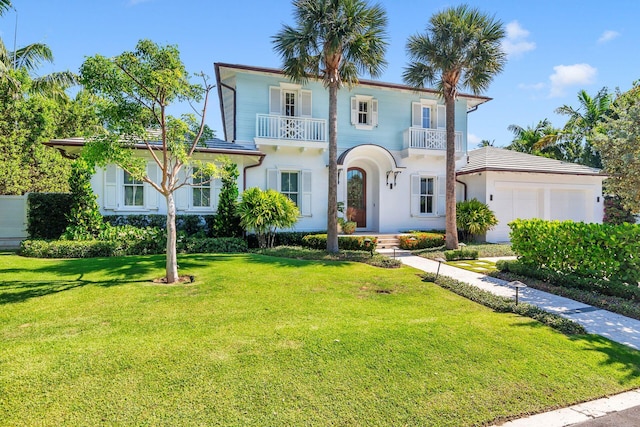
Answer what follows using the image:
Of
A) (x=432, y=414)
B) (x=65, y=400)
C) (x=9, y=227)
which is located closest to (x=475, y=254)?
(x=432, y=414)

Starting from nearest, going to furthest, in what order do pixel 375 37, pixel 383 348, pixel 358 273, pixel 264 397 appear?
pixel 264 397 < pixel 383 348 < pixel 358 273 < pixel 375 37

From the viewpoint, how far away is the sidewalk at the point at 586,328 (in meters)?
3.56

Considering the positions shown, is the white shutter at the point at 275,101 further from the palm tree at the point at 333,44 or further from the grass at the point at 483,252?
the grass at the point at 483,252

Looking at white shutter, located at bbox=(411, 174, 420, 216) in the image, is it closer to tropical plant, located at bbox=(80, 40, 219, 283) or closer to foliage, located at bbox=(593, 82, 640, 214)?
foliage, located at bbox=(593, 82, 640, 214)

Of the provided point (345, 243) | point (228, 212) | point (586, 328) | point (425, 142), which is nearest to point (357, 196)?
point (425, 142)

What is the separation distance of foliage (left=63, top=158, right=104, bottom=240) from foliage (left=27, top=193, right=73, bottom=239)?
80 centimetres

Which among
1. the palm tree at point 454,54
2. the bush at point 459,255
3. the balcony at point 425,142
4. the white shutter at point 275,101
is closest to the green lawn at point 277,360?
the bush at point 459,255

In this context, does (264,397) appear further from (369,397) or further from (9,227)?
(9,227)

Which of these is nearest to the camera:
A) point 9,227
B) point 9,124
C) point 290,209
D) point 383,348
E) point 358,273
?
point 383,348

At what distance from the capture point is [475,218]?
1652 cm

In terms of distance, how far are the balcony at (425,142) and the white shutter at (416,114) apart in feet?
2.76

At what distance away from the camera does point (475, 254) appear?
1294cm

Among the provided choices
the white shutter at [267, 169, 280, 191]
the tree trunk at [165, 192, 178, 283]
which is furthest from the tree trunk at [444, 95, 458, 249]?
the tree trunk at [165, 192, 178, 283]

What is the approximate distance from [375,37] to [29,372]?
1293 centimetres
